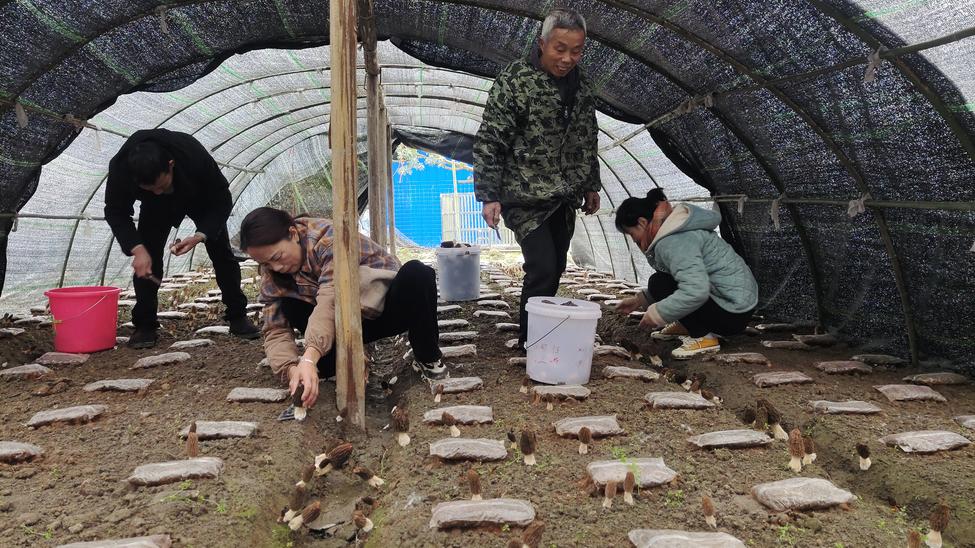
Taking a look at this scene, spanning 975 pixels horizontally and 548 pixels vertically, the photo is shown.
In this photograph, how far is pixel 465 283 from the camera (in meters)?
7.09

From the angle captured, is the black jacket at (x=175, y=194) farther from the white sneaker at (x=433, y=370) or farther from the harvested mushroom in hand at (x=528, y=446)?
the harvested mushroom in hand at (x=528, y=446)

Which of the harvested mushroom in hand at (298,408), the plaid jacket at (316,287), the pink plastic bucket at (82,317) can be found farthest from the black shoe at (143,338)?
the harvested mushroom in hand at (298,408)

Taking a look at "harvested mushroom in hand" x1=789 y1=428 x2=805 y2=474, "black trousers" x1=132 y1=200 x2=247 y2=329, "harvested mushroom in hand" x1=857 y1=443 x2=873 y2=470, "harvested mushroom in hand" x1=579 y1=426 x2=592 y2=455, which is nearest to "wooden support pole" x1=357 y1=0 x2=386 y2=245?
"black trousers" x1=132 y1=200 x2=247 y2=329

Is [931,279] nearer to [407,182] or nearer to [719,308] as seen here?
[719,308]

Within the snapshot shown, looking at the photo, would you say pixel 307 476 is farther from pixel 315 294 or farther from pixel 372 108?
pixel 372 108

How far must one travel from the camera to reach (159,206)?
4535 millimetres

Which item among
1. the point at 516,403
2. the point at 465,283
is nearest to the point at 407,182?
the point at 465,283

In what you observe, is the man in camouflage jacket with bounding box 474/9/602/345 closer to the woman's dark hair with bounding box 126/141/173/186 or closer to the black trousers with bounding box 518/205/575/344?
the black trousers with bounding box 518/205/575/344

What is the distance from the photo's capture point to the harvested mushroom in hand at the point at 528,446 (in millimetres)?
2637

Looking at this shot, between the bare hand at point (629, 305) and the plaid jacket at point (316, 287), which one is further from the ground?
the plaid jacket at point (316, 287)

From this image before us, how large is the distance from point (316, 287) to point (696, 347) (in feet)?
9.57

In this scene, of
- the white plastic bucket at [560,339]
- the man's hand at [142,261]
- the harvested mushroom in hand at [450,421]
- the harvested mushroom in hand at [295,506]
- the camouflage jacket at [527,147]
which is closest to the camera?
the harvested mushroom in hand at [295,506]

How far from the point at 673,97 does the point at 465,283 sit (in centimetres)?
324

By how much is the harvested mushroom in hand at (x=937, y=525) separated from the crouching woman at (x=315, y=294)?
100 inches
